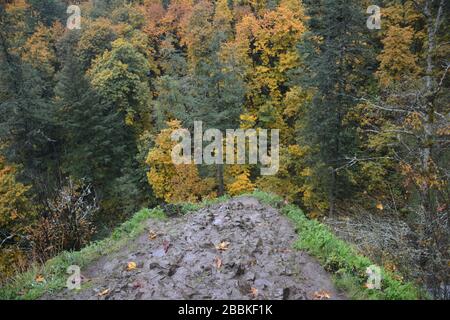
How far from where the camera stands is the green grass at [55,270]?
714 centimetres

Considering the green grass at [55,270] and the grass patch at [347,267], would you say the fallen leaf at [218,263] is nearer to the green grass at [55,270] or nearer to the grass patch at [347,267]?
the grass patch at [347,267]

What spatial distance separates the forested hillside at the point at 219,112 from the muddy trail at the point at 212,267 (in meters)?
1.90

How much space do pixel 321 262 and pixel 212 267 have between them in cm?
213

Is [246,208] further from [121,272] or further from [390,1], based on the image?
[390,1]

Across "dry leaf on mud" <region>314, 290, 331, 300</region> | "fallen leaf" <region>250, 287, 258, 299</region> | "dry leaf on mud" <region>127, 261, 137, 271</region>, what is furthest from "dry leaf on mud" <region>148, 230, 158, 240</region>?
"dry leaf on mud" <region>314, 290, 331, 300</region>

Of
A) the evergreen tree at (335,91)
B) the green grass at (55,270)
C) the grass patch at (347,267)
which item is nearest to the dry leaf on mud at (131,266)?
the green grass at (55,270)

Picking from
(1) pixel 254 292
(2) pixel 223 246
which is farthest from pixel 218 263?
(1) pixel 254 292

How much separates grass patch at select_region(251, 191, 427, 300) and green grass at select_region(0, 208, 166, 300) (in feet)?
13.7

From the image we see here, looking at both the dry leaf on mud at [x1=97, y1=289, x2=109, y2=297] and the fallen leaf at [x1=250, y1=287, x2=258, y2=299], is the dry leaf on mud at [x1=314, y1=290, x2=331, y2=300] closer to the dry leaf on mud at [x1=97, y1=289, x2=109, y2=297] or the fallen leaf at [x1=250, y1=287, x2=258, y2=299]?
the fallen leaf at [x1=250, y1=287, x2=258, y2=299]

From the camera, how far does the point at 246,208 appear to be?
10945 millimetres

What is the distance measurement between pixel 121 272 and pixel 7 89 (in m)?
17.7

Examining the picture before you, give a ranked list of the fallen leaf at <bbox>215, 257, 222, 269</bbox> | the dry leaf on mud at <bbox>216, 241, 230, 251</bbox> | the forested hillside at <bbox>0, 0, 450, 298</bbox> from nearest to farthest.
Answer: the fallen leaf at <bbox>215, 257, 222, 269</bbox> < the dry leaf on mud at <bbox>216, 241, 230, 251</bbox> < the forested hillside at <bbox>0, 0, 450, 298</bbox>

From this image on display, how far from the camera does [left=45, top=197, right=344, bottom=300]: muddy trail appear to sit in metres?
6.64
